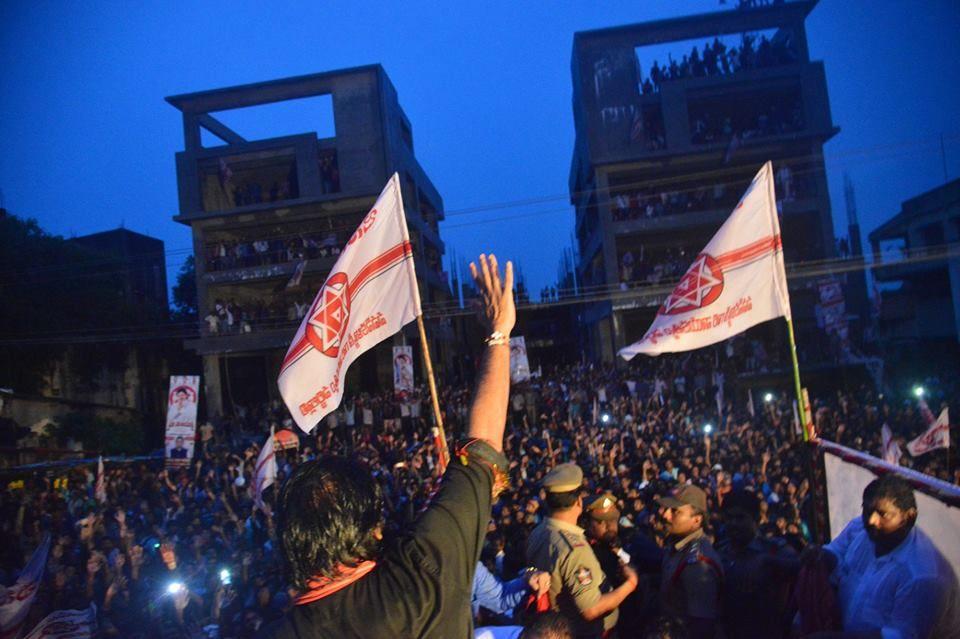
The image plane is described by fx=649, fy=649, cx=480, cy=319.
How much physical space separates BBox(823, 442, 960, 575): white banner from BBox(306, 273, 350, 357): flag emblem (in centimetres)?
313

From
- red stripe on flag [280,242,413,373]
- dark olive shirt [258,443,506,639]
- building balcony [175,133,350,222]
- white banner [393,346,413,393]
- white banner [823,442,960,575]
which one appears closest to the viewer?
dark olive shirt [258,443,506,639]

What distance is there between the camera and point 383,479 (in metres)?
12.0

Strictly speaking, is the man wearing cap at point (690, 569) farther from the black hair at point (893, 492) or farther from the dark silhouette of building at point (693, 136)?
the dark silhouette of building at point (693, 136)

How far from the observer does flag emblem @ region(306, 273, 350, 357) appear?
14.1 ft

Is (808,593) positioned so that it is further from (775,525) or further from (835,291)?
(835,291)

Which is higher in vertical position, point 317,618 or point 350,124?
point 350,124

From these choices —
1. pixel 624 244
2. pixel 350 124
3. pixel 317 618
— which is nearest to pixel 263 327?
pixel 350 124

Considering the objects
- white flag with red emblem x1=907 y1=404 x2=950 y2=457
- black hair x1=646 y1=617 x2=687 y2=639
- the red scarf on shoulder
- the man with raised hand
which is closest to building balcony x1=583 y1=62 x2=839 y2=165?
white flag with red emblem x1=907 y1=404 x2=950 y2=457

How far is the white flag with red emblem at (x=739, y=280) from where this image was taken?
5.31 m

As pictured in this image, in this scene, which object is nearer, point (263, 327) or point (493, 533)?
point (493, 533)

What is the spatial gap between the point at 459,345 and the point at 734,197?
22.5 m

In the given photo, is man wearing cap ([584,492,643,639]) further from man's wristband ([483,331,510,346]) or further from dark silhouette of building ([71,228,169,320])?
dark silhouette of building ([71,228,169,320])

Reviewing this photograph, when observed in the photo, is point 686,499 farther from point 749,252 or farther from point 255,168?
point 255,168

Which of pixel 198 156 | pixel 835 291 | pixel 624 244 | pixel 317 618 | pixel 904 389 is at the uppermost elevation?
pixel 198 156
